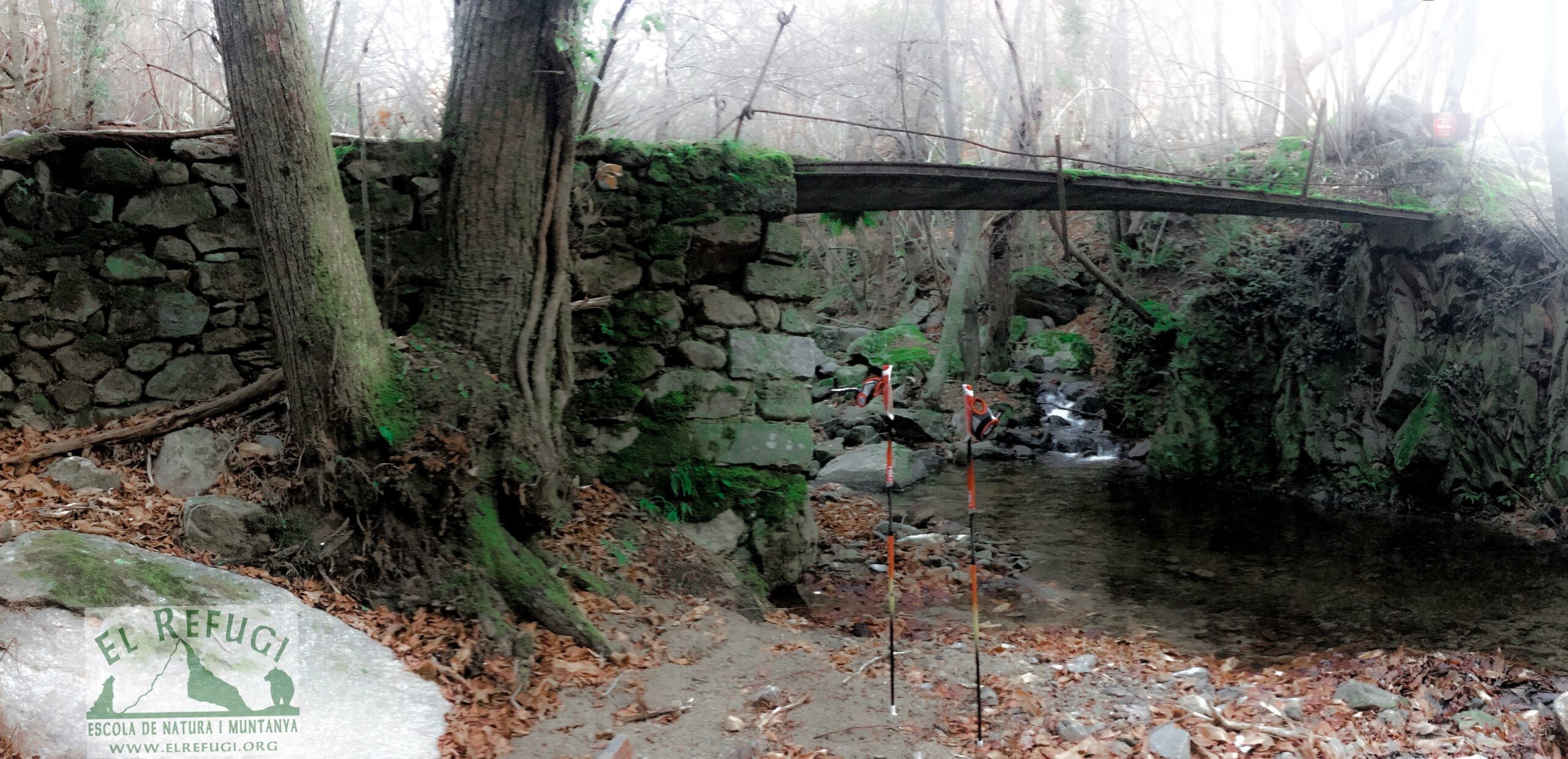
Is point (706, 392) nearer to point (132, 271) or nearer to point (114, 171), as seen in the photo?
point (132, 271)

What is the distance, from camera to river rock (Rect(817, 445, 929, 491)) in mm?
10594

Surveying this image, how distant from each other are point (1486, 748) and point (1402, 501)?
753 cm

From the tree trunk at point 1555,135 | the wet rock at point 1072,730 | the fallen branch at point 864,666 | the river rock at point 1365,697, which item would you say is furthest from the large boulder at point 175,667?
the tree trunk at point 1555,135

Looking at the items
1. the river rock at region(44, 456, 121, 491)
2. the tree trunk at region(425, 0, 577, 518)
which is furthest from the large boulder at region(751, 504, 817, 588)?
the river rock at region(44, 456, 121, 491)

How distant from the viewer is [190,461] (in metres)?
4.19

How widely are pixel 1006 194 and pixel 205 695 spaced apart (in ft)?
19.7

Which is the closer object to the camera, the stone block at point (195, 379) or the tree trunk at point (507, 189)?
the tree trunk at point (507, 189)

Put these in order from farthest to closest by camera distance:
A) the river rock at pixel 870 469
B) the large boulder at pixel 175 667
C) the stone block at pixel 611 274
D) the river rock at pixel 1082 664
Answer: the river rock at pixel 870 469
the stone block at pixel 611 274
the river rock at pixel 1082 664
the large boulder at pixel 175 667

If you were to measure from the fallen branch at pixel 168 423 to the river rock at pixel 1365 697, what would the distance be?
16.7ft

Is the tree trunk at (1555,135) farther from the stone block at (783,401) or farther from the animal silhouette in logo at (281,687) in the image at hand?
the animal silhouette in logo at (281,687)

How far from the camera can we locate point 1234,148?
52.0 feet

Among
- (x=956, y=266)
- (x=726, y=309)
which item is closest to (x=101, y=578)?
(x=726, y=309)

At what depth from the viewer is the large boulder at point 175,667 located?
2.72 meters

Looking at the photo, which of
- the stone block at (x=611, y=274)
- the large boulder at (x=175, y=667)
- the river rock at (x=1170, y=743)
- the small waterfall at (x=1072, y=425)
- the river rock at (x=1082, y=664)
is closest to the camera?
the large boulder at (x=175, y=667)
